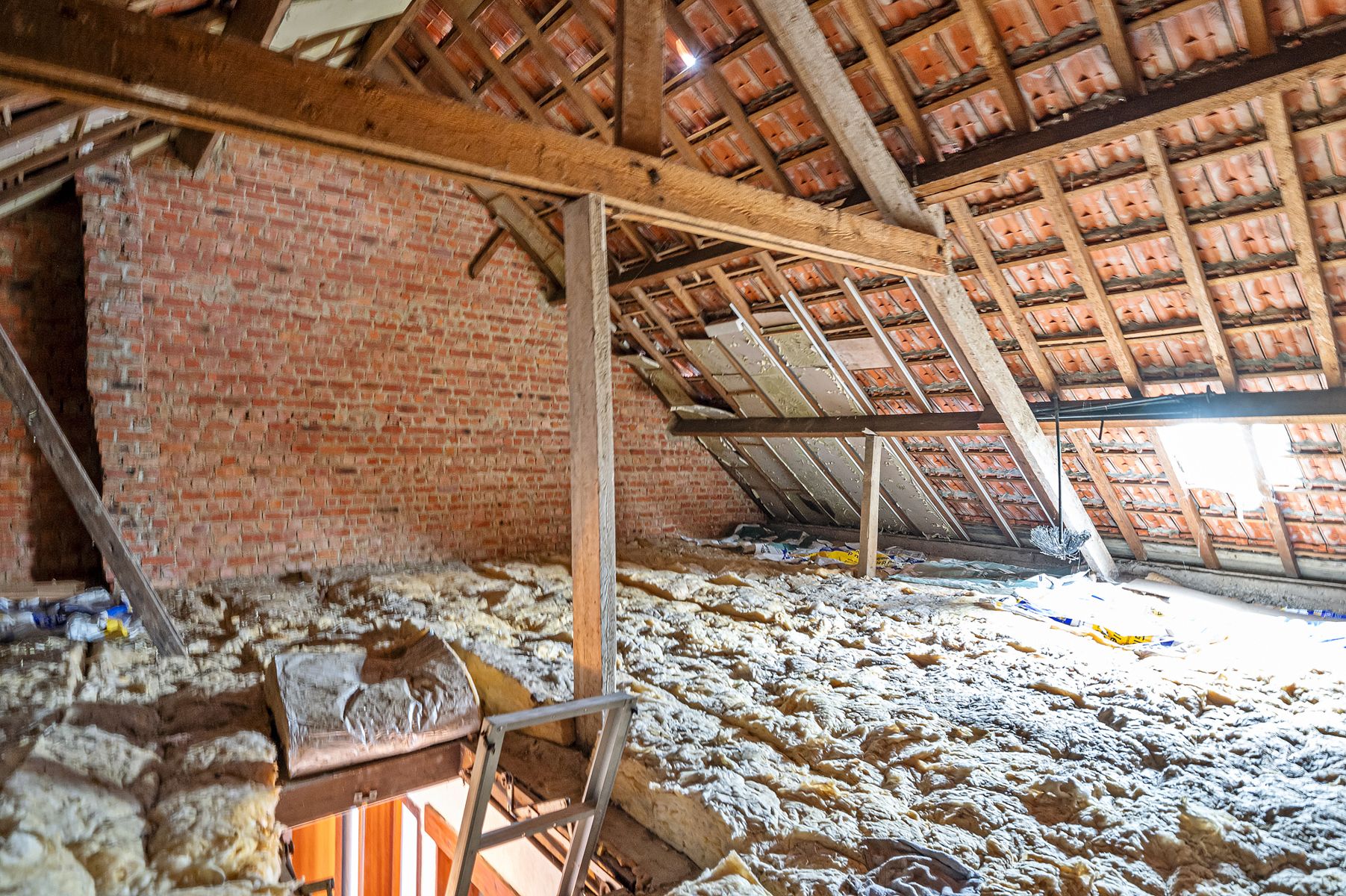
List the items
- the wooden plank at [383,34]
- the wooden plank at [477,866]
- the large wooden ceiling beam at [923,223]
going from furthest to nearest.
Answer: the wooden plank at [383,34], the wooden plank at [477,866], the large wooden ceiling beam at [923,223]

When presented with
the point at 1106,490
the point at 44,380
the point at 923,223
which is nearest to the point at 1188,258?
the point at 923,223

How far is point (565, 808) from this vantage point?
104 inches

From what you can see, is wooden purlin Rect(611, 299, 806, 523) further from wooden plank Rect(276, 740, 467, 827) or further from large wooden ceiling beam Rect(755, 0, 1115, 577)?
wooden plank Rect(276, 740, 467, 827)

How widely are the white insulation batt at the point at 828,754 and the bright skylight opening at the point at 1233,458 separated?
1.40 metres

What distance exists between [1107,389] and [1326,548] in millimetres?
1787

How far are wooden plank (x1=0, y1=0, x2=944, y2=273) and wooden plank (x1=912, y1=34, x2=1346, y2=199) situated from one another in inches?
46.5

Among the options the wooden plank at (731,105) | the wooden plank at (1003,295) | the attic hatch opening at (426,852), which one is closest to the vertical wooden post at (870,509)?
the wooden plank at (1003,295)

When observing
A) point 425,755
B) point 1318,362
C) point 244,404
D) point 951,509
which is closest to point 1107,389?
point 1318,362

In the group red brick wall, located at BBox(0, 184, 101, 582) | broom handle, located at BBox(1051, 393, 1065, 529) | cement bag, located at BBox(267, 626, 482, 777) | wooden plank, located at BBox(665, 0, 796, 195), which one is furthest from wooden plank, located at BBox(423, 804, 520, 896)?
broom handle, located at BBox(1051, 393, 1065, 529)

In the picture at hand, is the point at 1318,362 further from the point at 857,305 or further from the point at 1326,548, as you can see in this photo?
the point at 857,305

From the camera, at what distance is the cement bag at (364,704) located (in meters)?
3.08

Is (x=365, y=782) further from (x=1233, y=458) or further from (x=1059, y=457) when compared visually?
(x=1233, y=458)

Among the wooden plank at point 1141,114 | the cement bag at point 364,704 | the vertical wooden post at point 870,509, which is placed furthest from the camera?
Answer: the vertical wooden post at point 870,509

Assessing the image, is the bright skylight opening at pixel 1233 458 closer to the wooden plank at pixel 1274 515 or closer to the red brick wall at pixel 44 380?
the wooden plank at pixel 1274 515
